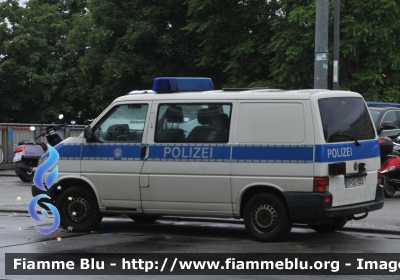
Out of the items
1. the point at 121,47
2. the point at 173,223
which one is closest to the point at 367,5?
the point at 121,47

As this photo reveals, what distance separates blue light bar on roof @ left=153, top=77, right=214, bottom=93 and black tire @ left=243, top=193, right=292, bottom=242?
2.02 metres

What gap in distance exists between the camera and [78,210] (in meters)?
11.6

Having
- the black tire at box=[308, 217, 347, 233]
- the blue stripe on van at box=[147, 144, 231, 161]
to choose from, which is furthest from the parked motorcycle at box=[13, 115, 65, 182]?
the black tire at box=[308, 217, 347, 233]

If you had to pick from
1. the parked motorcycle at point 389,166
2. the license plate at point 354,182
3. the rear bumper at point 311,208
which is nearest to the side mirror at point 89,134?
the rear bumper at point 311,208

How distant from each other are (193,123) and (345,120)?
201cm

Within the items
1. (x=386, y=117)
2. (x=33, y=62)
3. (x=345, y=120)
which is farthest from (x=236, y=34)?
(x=345, y=120)

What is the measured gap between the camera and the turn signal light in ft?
33.1

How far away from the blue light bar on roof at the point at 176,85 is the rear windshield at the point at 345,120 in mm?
2141

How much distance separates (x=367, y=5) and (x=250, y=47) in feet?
22.3

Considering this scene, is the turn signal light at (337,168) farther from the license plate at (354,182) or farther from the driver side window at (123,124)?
the driver side window at (123,124)

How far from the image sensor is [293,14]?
104 feet

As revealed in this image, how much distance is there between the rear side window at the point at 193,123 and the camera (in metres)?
10.7

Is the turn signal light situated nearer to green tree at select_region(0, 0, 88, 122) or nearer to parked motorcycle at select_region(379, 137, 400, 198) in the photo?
parked motorcycle at select_region(379, 137, 400, 198)

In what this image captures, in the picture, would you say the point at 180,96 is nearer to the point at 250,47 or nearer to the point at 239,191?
the point at 239,191
